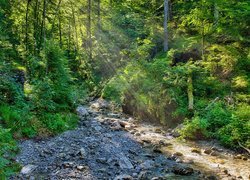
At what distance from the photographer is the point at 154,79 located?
1639 centimetres

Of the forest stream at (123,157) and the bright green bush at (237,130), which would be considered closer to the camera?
the forest stream at (123,157)

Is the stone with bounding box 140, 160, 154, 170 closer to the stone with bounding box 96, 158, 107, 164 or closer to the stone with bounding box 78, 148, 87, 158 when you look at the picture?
the stone with bounding box 96, 158, 107, 164

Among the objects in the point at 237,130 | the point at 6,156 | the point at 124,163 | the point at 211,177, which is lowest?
the point at 211,177

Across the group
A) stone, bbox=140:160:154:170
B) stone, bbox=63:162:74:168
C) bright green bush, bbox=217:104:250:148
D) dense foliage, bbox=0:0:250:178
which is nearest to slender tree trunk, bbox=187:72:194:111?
dense foliage, bbox=0:0:250:178

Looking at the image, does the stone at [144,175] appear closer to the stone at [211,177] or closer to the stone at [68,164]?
the stone at [211,177]

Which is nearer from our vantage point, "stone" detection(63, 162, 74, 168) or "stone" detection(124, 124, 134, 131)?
"stone" detection(63, 162, 74, 168)

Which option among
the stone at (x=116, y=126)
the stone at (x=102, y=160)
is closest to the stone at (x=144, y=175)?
the stone at (x=102, y=160)

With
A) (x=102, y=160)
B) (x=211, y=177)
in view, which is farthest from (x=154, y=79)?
(x=211, y=177)

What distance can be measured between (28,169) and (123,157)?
3223mm

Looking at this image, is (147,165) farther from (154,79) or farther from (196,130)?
(154,79)

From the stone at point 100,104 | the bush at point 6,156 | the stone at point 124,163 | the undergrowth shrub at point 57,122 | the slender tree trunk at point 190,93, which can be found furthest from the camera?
the stone at point 100,104

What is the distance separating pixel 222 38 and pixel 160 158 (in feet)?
37.3

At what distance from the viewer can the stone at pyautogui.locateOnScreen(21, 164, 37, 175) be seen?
736 cm

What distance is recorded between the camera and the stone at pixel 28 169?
290 inches
